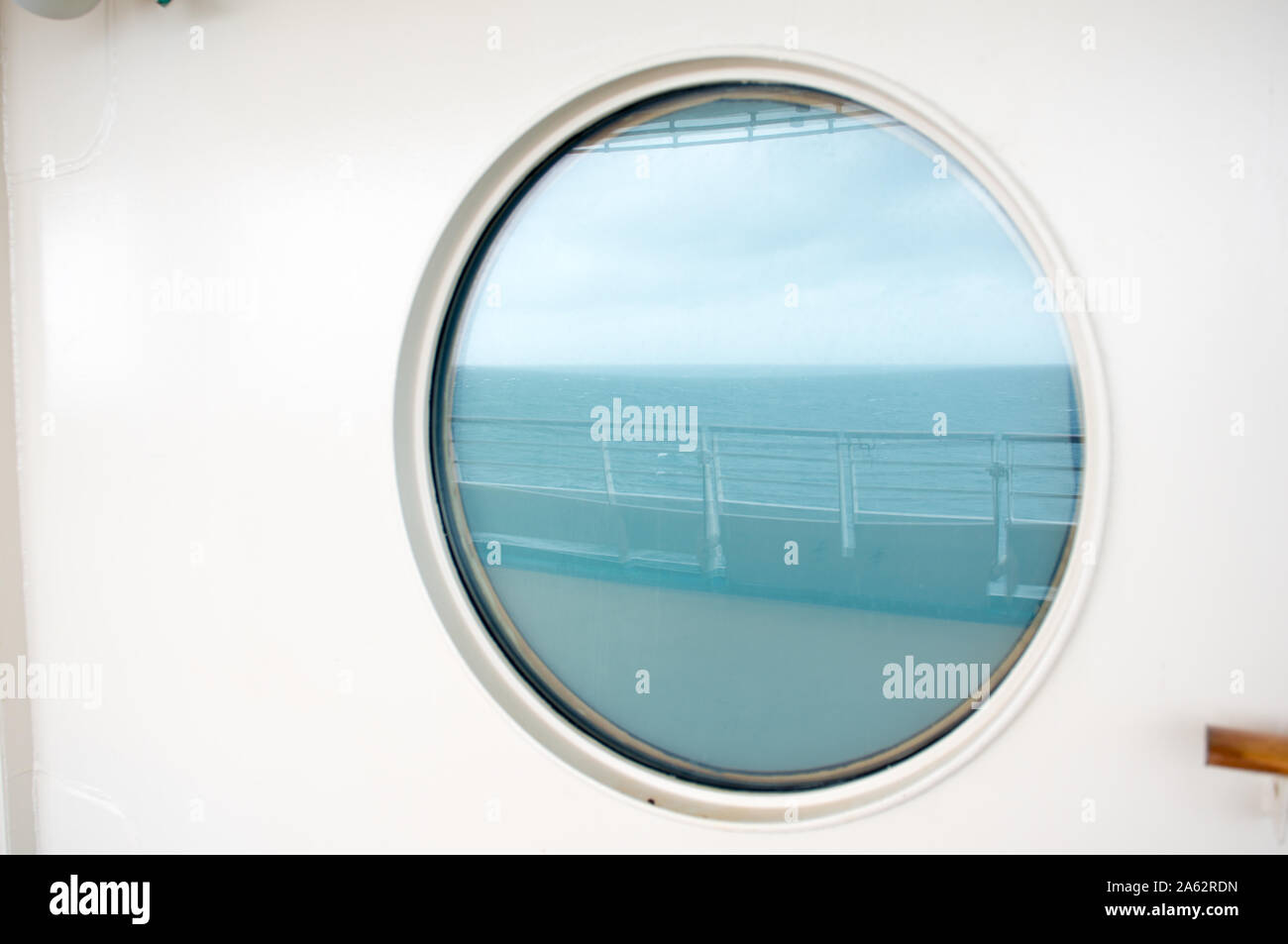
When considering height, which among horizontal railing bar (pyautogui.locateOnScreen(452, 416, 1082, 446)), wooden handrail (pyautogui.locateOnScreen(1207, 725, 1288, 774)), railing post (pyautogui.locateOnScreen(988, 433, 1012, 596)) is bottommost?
wooden handrail (pyautogui.locateOnScreen(1207, 725, 1288, 774))

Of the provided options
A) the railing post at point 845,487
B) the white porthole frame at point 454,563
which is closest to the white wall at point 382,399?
the white porthole frame at point 454,563

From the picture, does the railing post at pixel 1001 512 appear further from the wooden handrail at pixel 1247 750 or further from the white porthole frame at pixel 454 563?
the wooden handrail at pixel 1247 750

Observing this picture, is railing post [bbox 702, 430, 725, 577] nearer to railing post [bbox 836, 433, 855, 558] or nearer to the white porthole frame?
railing post [bbox 836, 433, 855, 558]

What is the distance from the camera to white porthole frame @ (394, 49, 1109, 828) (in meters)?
1.02

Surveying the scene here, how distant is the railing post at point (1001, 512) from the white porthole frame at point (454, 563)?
0.22 ft

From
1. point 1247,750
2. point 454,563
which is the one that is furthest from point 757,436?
point 1247,750

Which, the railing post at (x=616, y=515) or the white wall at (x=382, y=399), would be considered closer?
the white wall at (x=382, y=399)

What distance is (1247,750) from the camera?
38.4 inches

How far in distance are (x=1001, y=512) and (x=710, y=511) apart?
39cm

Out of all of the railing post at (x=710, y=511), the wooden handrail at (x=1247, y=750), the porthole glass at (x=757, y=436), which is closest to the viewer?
the wooden handrail at (x=1247, y=750)

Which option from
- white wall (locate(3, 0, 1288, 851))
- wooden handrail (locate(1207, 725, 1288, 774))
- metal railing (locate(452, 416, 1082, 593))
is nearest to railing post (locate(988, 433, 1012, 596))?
metal railing (locate(452, 416, 1082, 593))

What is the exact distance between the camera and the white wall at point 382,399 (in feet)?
3.22
